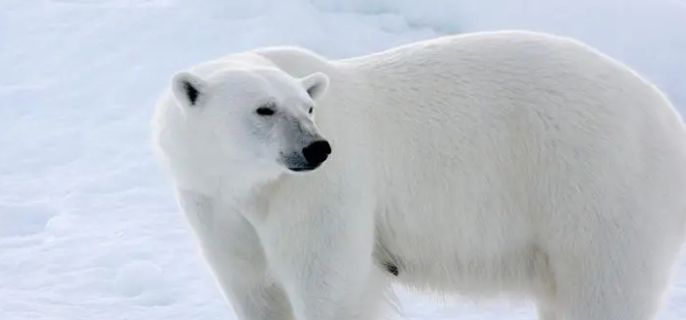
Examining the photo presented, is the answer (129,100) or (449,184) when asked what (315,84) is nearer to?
(449,184)

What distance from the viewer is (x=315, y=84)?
3.23 meters

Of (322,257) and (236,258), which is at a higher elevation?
(322,257)

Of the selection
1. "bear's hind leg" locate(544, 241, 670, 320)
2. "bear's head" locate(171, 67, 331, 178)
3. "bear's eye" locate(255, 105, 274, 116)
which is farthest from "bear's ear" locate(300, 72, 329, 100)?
"bear's hind leg" locate(544, 241, 670, 320)

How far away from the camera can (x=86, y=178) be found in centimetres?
700

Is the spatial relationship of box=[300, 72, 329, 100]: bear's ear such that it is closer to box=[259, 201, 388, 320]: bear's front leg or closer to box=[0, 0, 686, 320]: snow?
box=[259, 201, 388, 320]: bear's front leg

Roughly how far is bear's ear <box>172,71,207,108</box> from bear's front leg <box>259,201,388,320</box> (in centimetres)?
39

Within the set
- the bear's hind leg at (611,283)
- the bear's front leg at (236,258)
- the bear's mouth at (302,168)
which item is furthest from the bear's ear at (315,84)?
the bear's hind leg at (611,283)

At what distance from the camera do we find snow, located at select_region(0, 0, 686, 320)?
537 centimetres

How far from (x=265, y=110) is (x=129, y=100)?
531cm

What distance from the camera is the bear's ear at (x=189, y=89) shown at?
123 inches

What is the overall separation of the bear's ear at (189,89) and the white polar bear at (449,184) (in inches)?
0.7

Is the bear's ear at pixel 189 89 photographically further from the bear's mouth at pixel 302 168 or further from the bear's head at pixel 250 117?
the bear's mouth at pixel 302 168

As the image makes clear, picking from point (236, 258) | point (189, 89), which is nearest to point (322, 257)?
point (236, 258)

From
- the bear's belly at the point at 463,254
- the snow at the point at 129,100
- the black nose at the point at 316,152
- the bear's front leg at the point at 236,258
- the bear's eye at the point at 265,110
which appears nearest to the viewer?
the black nose at the point at 316,152
